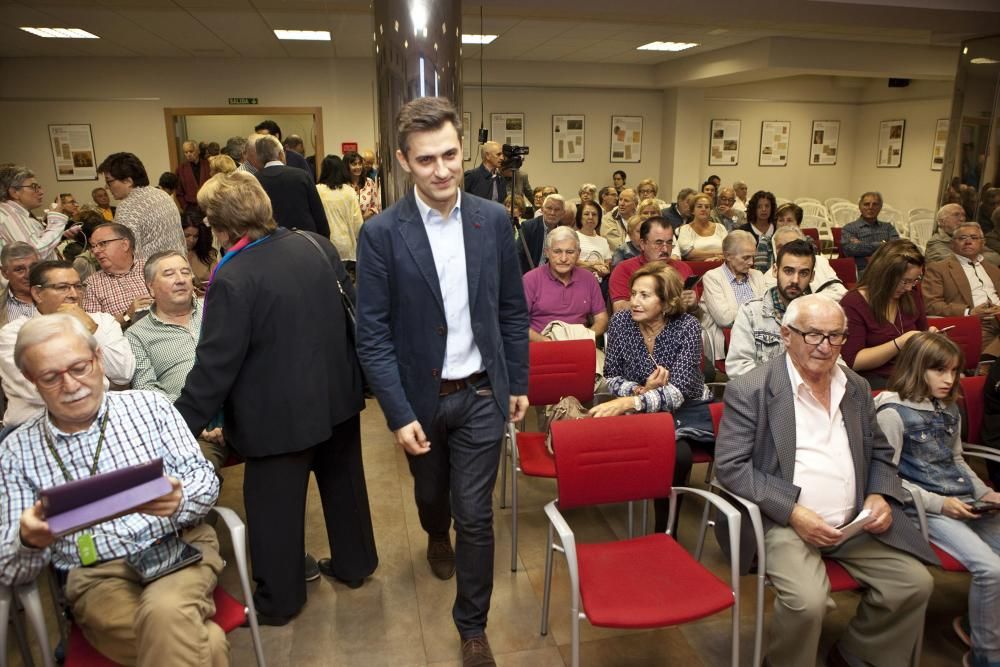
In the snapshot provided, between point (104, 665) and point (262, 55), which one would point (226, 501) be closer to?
point (104, 665)

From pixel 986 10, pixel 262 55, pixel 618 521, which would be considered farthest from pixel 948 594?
pixel 262 55

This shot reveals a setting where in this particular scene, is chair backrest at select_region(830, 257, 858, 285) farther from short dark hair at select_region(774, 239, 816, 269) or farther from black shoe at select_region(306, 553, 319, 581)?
black shoe at select_region(306, 553, 319, 581)

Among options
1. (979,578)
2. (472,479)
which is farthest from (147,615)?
(979,578)

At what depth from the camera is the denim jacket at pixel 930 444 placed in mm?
2379

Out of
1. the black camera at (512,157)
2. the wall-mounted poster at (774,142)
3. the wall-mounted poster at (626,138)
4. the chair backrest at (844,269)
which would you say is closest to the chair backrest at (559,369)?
the black camera at (512,157)

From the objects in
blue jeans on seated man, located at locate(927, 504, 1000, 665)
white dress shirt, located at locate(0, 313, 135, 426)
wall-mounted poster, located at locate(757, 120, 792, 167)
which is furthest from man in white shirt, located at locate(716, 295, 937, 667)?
wall-mounted poster, located at locate(757, 120, 792, 167)

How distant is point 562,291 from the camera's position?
3865mm

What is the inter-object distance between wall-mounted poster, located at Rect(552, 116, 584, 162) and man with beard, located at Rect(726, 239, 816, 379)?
9239 millimetres

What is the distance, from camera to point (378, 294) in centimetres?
196

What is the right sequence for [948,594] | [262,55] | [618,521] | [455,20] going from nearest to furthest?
[948,594] → [618,521] → [455,20] → [262,55]

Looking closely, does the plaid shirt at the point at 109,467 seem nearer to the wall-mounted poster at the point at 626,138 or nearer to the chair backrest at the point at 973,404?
the chair backrest at the point at 973,404

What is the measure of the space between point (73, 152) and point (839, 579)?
442 inches

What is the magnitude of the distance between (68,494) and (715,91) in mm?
12693

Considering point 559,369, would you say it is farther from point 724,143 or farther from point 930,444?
point 724,143
